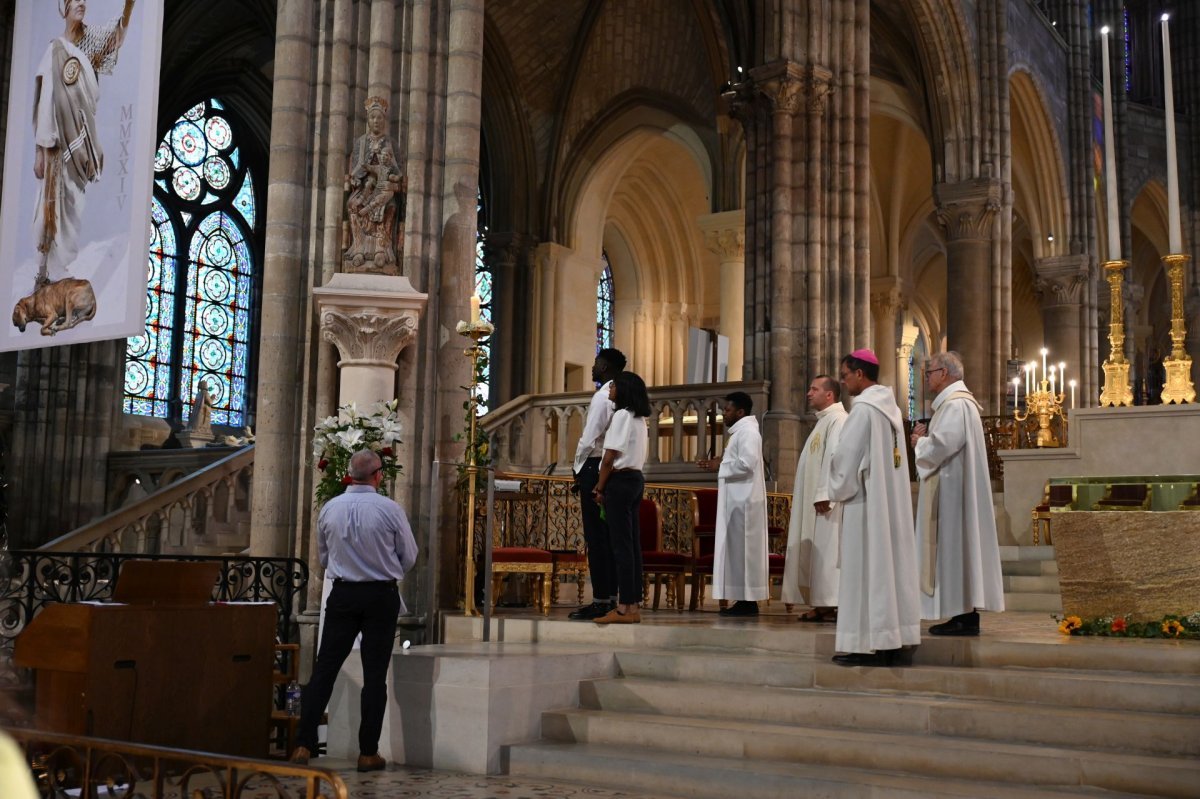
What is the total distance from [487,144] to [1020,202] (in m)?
10.6

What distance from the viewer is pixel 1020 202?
25734 mm

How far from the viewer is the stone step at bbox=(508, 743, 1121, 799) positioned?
498cm

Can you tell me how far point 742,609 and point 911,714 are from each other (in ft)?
10.4

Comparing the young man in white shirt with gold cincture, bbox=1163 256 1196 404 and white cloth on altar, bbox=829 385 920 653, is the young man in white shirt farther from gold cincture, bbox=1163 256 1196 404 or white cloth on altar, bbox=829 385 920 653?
gold cincture, bbox=1163 256 1196 404

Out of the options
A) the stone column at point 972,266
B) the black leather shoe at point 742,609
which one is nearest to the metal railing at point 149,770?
the black leather shoe at point 742,609

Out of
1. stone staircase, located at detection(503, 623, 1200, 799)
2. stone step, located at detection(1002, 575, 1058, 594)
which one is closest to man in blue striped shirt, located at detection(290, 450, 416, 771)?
stone staircase, located at detection(503, 623, 1200, 799)

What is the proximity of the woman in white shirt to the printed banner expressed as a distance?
2.94m

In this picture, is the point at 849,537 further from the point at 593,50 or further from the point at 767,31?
the point at 593,50

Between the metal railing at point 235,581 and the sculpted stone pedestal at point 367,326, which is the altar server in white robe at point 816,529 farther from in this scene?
the metal railing at point 235,581

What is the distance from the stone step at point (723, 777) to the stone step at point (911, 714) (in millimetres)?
413

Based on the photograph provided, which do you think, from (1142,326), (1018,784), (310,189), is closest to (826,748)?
(1018,784)

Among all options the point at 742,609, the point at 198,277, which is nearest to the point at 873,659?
the point at 742,609

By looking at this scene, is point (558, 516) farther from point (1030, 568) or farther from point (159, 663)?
point (159, 663)

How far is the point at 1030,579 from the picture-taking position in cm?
1059
